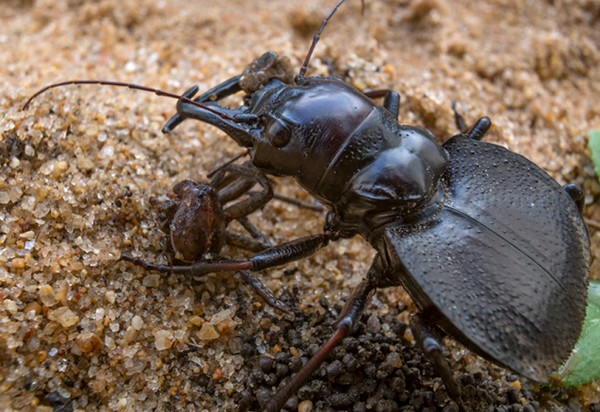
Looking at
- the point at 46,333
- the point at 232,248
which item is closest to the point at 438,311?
the point at 232,248

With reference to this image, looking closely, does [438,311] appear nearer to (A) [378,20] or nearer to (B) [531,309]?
(B) [531,309]

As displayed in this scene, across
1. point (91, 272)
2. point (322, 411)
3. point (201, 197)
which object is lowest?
point (322, 411)

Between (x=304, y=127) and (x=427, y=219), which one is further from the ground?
(x=304, y=127)

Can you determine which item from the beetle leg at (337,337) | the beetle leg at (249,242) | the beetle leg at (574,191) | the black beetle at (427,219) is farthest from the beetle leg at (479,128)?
the beetle leg at (249,242)

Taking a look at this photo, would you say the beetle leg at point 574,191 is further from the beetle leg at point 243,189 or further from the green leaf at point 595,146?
the beetle leg at point 243,189

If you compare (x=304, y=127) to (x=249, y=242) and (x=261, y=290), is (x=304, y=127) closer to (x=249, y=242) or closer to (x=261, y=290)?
(x=249, y=242)

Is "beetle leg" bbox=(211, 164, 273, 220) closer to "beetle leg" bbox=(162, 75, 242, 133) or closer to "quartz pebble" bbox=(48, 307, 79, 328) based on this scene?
"beetle leg" bbox=(162, 75, 242, 133)

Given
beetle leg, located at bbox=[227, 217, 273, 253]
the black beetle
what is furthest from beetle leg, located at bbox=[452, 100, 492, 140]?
beetle leg, located at bbox=[227, 217, 273, 253]

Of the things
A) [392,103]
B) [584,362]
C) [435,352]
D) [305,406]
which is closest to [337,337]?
[305,406]
